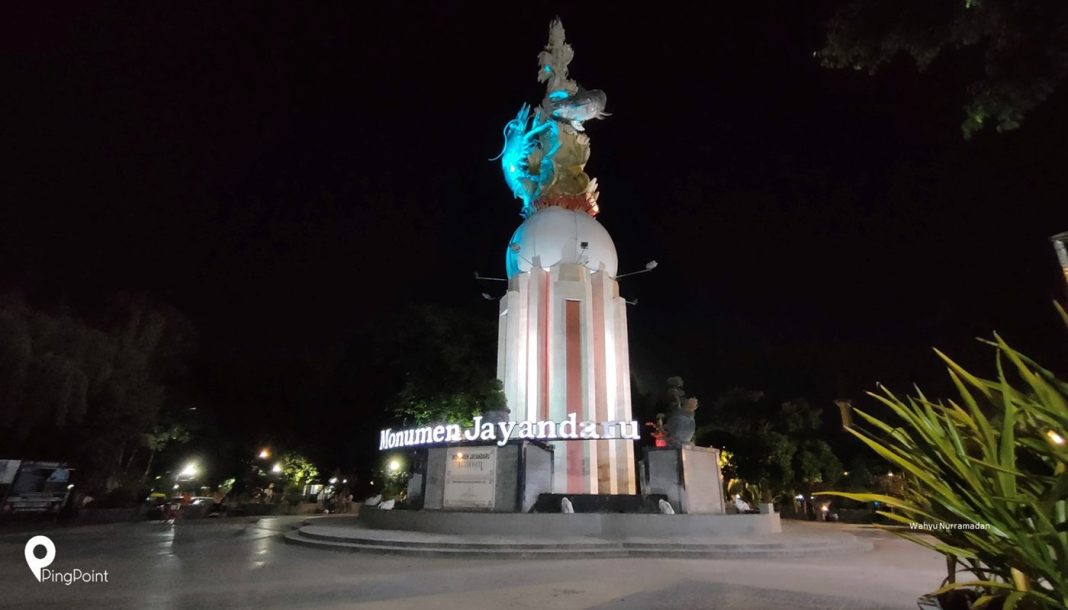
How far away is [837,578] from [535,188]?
25.4 metres

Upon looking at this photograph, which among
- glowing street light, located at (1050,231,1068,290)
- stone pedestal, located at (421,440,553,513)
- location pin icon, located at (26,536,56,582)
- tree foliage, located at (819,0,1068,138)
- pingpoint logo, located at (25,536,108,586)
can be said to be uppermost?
tree foliage, located at (819,0,1068,138)

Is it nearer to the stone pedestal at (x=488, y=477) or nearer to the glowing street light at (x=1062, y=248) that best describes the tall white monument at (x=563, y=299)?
the stone pedestal at (x=488, y=477)

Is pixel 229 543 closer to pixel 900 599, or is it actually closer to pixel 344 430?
pixel 900 599

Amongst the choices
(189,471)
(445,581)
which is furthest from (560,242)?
(189,471)

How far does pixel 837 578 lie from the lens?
423 inches

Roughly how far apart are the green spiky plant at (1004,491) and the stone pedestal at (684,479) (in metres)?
16.0

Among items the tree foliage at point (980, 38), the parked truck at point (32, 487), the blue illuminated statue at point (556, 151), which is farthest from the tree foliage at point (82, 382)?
the tree foliage at point (980, 38)

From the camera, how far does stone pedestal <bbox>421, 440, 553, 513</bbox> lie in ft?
62.6

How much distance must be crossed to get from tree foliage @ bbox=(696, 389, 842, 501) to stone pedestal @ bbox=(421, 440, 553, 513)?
67.2 ft

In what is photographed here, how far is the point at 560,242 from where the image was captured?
1193 inches

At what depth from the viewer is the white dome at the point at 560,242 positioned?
3023 cm

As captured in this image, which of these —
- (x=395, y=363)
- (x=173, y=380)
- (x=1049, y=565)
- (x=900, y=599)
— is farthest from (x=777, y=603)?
(x=173, y=380)

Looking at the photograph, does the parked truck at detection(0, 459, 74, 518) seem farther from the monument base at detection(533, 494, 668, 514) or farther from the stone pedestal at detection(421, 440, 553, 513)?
the monument base at detection(533, 494, 668, 514)

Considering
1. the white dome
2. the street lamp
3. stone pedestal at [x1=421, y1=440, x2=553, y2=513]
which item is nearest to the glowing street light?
stone pedestal at [x1=421, y1=440, x2=553, y2=513]
